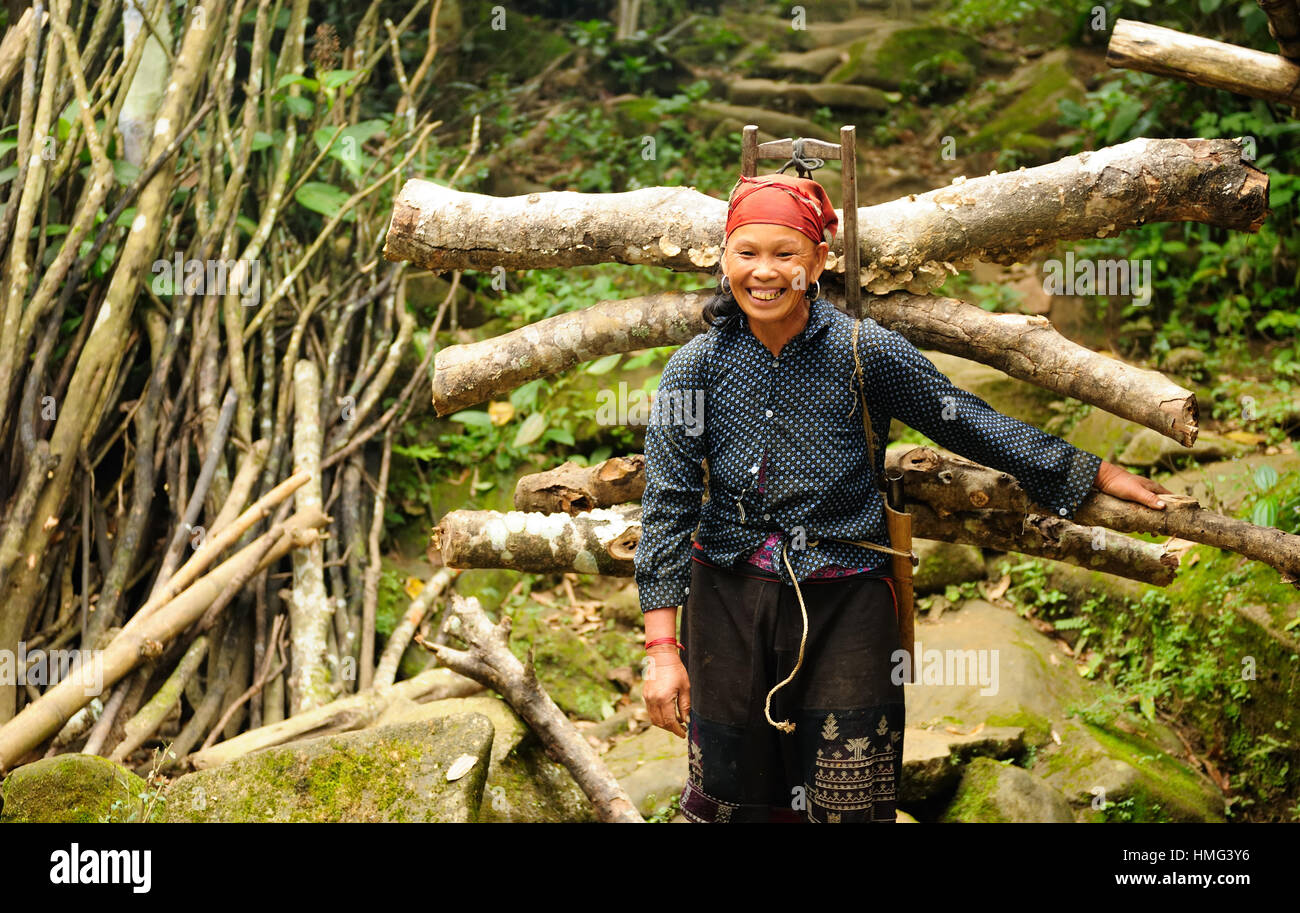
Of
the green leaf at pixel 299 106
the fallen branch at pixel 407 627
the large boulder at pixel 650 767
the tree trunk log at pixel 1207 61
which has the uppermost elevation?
the green leaf at pixel 299 106

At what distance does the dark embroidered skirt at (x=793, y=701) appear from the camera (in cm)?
275

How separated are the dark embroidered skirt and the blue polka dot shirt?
97 millimetres

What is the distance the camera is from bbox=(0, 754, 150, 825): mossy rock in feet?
11.9

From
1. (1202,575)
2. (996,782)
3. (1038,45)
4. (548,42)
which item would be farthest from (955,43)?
(996,782)

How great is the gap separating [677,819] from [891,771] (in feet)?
6.00

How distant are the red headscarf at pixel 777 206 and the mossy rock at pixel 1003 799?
8.54 ft

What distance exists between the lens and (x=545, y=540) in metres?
3.69

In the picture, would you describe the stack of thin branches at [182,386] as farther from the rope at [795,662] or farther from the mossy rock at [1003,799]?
the rope at [795,662]

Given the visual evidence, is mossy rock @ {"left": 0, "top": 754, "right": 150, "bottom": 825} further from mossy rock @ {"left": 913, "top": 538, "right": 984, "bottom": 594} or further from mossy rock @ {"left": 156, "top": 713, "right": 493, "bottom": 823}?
mossy rock @ {"left": 913, "top": 538, "right": 984, "bottom": 594}

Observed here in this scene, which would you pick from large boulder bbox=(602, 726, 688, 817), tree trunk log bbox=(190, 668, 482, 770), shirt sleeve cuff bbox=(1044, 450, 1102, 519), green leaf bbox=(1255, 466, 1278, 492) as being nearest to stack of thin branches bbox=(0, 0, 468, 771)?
tree trunk log bbox=(190, 668, 482, 770)

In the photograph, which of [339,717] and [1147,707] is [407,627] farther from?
[1147,707]

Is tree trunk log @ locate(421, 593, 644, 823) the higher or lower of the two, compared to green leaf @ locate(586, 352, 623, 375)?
lower

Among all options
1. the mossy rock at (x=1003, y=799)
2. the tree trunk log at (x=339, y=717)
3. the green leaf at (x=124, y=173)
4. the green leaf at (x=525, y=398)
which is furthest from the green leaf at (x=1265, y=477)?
the green leaf at (x=124, y=173)

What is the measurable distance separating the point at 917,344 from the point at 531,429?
136 inches
